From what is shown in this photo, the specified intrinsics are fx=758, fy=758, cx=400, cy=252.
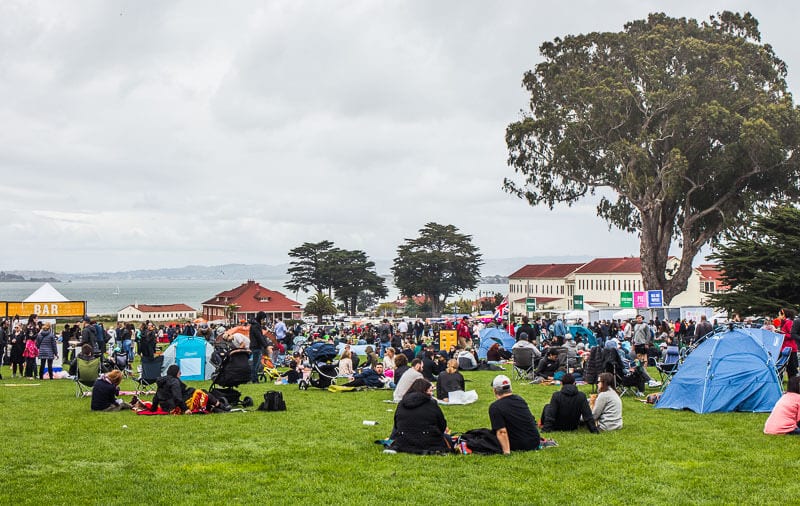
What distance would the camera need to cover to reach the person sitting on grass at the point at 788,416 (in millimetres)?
9820

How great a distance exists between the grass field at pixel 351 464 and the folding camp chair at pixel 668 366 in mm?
3162

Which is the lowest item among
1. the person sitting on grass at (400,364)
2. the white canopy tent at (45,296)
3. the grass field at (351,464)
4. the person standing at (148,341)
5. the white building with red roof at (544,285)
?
the grass field at (351,464)

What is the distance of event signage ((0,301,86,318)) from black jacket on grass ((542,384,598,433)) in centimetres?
3223

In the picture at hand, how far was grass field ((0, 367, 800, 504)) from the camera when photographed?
698 centimetres

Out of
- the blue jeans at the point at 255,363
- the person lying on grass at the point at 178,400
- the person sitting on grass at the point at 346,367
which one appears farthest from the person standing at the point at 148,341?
the person lying on grass at the point at 178,400

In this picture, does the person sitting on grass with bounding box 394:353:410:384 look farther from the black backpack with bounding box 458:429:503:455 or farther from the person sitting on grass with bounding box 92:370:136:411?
the black backpack with bounding box 458:429:503:455

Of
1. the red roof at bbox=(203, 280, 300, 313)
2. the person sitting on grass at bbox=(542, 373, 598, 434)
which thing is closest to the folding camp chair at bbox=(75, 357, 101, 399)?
the person sitting on grass at bbox=(542, 373, 598, 434)

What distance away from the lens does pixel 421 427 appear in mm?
8859

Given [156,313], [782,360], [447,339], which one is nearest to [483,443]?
[782,360]

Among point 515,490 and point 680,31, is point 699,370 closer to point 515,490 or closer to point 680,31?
point 515,490

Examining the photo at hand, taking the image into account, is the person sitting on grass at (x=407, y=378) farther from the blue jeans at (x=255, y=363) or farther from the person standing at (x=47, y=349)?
the person standing at (x=47, y=349)

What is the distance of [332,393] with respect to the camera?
1584 centimetres

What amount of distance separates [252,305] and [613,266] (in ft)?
142

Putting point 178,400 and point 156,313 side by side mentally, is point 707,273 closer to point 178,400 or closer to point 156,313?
point 156,313
